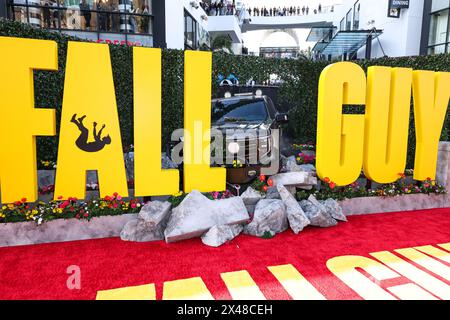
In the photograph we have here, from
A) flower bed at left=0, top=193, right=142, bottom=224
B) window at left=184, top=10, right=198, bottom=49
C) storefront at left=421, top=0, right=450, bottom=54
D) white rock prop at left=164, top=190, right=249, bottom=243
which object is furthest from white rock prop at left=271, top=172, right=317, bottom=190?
storefront at left=421, top=0, right=450, bottom=54

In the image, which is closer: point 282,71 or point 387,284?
point 387,284

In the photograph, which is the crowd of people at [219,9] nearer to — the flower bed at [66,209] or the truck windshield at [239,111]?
the truck windshield at [239,111]

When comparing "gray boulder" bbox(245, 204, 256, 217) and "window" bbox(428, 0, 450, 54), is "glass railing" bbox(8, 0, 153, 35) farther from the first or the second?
"window" bbox(428, 0, 450, 54)

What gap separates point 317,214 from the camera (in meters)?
5.62

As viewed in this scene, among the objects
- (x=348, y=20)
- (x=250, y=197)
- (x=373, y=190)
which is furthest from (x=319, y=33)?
(x=250, y=197)

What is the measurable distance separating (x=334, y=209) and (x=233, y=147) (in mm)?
2232

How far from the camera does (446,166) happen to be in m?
6.91

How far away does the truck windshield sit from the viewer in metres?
6.64

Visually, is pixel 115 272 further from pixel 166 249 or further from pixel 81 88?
pixel 81 88

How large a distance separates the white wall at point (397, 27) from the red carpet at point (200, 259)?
1207 centimetres

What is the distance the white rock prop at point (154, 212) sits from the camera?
5027 millimetres

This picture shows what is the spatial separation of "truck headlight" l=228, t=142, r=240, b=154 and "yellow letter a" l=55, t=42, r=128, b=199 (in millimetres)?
2020

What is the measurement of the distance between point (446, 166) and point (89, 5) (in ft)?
38.2
